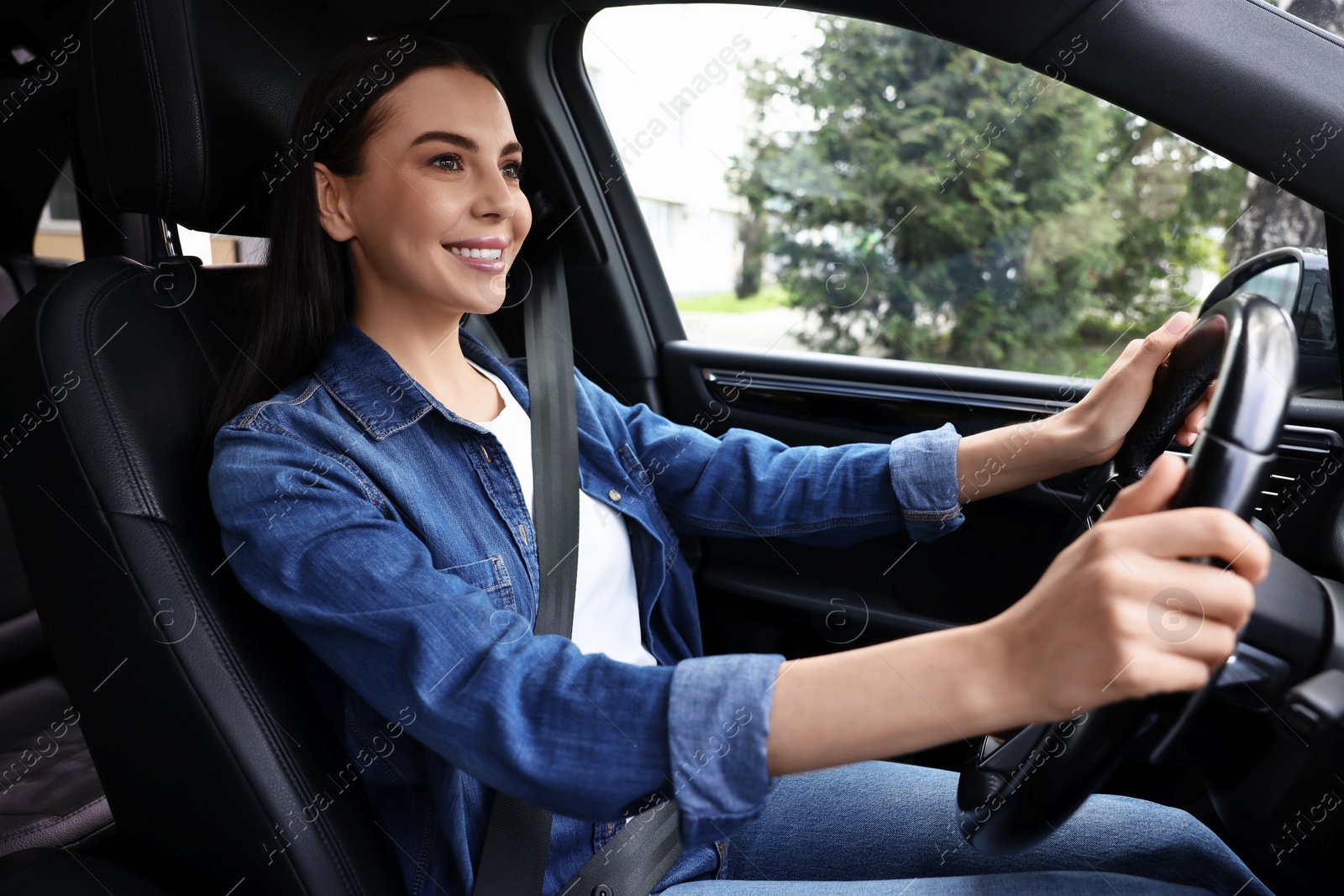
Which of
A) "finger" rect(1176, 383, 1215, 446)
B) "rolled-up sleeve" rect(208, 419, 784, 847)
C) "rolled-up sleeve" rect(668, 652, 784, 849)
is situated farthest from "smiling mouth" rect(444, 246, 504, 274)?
"finger" rect(1176, 383, 1215, 446)

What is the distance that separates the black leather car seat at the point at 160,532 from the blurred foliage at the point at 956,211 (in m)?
3.35

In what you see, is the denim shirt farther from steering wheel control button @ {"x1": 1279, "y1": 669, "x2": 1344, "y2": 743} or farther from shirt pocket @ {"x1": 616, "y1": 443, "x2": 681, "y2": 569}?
steering wheel control button @ {"x1": 1279, "y1": 669, "x2": 1344, "y2": 743}

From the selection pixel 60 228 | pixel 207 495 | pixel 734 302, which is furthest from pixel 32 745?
pixel 734 302

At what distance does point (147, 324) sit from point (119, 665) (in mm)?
374

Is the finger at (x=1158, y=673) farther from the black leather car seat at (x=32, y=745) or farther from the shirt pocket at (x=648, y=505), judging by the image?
the black leather car seat at (x=32, y=745)

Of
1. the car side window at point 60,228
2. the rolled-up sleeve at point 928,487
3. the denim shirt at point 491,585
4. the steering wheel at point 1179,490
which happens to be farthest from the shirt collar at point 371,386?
the car side window at point 60,228

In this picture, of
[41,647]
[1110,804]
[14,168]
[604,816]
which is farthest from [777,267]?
[604,816]

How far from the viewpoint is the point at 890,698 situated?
25.9 inches

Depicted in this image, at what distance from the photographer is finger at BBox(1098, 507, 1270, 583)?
0.59 m

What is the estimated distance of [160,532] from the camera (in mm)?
959

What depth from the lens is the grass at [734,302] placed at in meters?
2.35

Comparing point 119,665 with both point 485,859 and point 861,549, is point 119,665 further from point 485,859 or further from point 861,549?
point 861,549

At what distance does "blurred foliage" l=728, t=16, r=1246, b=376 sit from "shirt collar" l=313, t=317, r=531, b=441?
11.0 ft

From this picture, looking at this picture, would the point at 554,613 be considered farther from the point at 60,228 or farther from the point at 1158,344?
the point at 60,228
